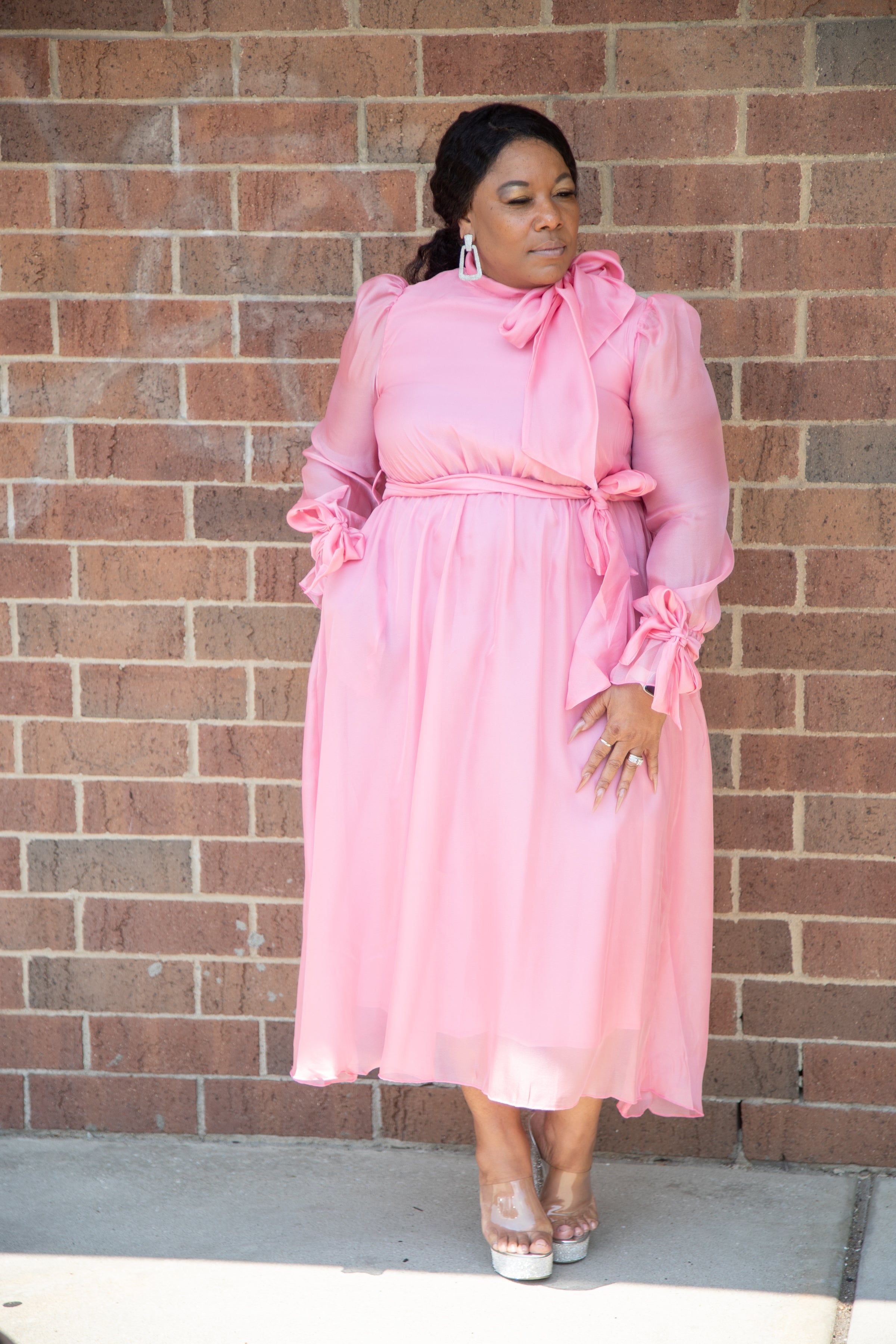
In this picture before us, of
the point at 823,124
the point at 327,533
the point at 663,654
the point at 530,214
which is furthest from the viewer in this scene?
the point at 823,124

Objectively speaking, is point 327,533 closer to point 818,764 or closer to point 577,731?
point 577,731

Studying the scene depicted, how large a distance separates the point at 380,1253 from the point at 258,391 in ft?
6.01

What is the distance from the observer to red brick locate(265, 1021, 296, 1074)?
10.8 feet

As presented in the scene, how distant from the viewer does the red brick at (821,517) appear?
301cm

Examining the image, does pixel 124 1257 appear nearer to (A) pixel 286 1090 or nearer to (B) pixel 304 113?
(A) pixel 286 1090

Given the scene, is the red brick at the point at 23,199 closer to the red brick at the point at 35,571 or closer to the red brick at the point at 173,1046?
the red brick at the point at 35,571

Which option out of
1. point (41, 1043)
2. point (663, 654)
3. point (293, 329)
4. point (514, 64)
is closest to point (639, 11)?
point (514, 64)

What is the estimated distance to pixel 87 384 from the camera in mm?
3180

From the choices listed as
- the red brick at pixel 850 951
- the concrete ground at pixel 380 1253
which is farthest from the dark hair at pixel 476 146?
the concrete ground at pixel 380 1253

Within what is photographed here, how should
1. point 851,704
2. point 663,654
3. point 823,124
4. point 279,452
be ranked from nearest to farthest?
point 663,654, point 823,124, point 851,704, point 279,452

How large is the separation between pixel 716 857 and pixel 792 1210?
29.3 inches

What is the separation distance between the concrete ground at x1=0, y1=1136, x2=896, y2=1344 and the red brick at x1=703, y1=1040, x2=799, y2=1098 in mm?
174

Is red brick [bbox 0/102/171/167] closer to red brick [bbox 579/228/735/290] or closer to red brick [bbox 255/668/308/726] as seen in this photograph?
red brick [bbox 579/228/735/290]

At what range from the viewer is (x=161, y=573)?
321 centimetres
